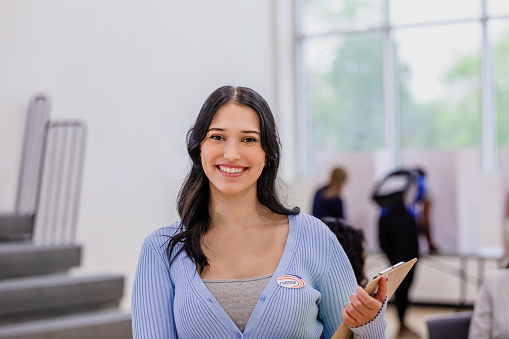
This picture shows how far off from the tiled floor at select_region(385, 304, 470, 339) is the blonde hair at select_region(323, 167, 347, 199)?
1.54m

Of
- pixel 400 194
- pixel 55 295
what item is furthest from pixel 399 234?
pixel 55 295

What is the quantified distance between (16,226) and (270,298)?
175 inches

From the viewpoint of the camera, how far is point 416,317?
847 cm

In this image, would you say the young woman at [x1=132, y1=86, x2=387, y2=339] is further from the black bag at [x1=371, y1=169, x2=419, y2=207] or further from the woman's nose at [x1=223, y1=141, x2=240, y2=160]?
the black bag at [x1=371, y1=169, x2=419, y2=207]

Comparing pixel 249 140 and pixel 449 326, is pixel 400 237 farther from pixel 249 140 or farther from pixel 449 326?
pixel 249 140

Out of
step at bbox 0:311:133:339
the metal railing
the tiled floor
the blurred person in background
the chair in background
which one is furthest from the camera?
the tiled floor

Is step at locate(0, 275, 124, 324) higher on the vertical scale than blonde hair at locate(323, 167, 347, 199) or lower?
lower

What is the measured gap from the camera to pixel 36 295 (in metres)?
4.70

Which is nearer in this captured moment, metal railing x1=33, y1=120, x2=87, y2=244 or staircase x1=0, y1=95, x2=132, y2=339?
staircase x1=0, y1=95, x2=132, y2=339

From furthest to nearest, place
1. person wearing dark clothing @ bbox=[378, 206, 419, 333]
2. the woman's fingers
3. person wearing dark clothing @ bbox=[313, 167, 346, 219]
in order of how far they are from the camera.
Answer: person wearing dark clothing @ bbox=[313, 167, 346, 219] < person wearing dark clothing @ bbox=[378, 206, 419, 333] < the woman's fingers

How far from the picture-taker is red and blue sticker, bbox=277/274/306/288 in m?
1.66

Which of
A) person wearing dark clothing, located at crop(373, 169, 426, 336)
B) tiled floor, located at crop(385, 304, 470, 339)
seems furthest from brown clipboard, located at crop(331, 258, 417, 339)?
tiled floor, located at crop(385, 304, 470, 339)

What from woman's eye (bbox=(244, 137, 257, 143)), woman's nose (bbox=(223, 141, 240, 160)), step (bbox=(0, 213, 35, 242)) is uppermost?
woman's eye (bbox=(244, 137, 257, 143))

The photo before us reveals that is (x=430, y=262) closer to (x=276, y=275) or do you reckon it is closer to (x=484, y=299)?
(x=484, y=299)
